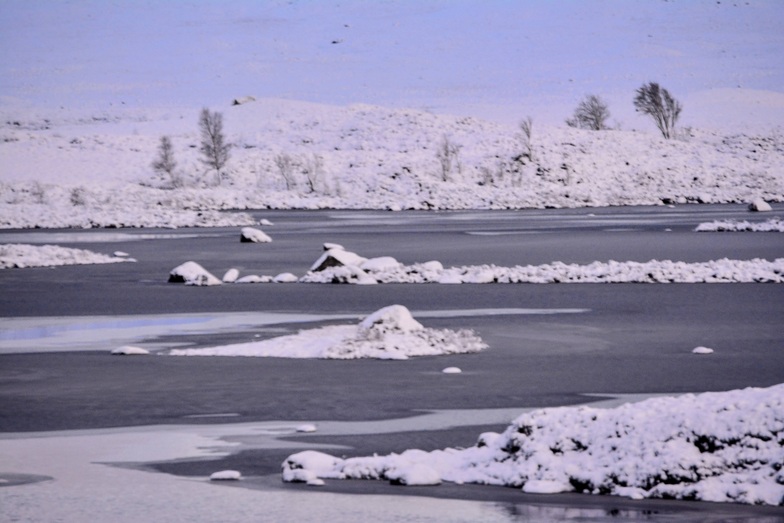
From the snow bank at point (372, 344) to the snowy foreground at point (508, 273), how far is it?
11299 millimetres

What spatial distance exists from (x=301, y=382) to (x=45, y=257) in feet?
83.2

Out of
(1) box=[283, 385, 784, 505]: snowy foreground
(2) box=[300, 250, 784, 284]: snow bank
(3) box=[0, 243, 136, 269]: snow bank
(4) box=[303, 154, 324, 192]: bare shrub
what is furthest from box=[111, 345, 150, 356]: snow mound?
(4) box=[303, 154, 324, 192]: bare shrub

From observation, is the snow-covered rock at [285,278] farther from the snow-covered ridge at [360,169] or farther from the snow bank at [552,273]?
the snow-covered ridge at [360,169]

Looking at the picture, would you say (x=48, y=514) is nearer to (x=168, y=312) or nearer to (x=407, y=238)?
(x=168, y=312)

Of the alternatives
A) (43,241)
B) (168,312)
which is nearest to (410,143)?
(43,241)

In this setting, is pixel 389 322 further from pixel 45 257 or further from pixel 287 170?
pixel 287 170

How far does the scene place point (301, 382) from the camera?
14.0 meters

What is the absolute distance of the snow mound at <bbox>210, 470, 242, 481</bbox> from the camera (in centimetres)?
920

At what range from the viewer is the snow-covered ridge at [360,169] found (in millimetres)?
96875

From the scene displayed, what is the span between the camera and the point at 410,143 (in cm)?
15188

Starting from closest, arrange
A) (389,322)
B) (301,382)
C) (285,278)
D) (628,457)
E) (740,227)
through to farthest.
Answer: (628,457) → (301,382) → (389,322) → (285,278) → (740,227)

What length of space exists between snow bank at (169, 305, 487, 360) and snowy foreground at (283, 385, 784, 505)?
6.55 m

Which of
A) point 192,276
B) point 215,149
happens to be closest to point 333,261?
point 192,276

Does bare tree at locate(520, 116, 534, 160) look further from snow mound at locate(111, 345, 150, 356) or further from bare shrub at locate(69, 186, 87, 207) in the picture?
snow mound at locate(111, 345, 150, 356)
